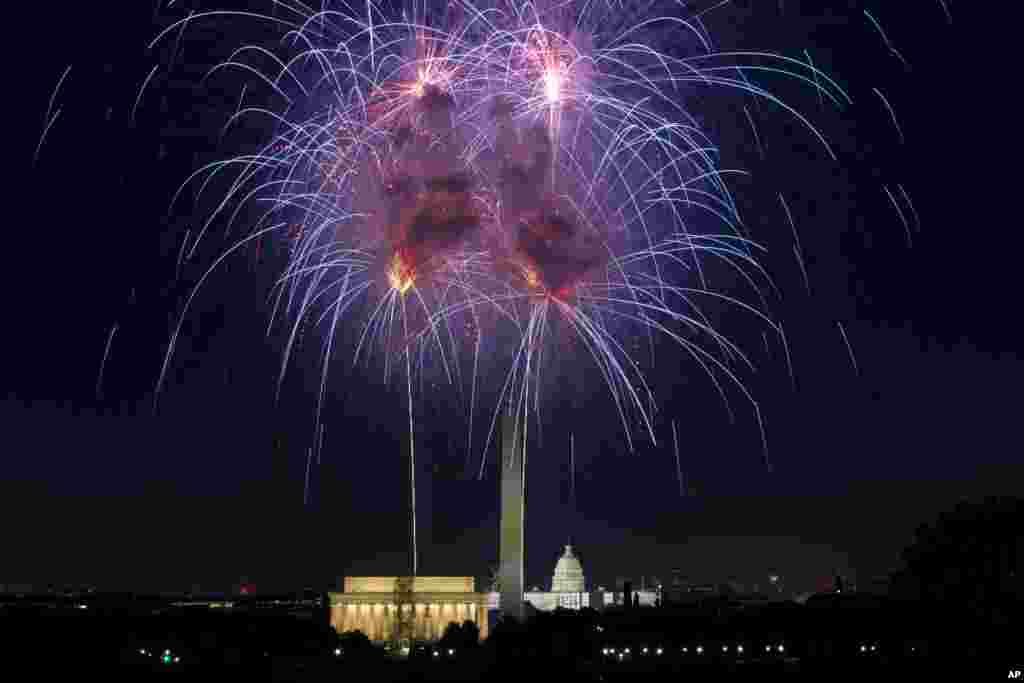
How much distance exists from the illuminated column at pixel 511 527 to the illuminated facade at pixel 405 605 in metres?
30.3

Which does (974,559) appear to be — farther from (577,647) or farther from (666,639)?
(577,647)

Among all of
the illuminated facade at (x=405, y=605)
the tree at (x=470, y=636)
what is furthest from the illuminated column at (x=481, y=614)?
the tree at (x=470, y=636)

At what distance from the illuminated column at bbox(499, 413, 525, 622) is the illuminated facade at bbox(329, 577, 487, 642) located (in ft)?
99.4

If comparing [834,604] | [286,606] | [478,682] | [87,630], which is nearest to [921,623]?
[834,604]

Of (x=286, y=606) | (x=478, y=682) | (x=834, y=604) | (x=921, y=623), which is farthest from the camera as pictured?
(x=286, y=606)

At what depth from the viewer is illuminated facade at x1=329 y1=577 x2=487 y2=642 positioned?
124 m

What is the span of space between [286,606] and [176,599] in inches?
1521

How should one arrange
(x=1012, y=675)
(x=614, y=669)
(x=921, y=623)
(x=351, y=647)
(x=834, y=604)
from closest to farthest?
(x=1012, y=675) → (x=614, y=669) → (x=921, y=623) → (x=351, y=647) → (x=834, y=604)

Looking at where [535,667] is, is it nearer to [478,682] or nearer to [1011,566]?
[478,682]

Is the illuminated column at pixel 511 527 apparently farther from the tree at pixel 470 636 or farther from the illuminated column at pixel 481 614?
the illuminated column at pixel 481 614

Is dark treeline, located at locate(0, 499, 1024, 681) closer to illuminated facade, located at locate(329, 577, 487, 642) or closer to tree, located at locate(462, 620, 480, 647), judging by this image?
tree, located at locate(462, 620, 480, 647)

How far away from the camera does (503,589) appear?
9344cm

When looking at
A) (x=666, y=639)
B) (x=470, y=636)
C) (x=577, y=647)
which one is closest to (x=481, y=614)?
(x=470, y=636)

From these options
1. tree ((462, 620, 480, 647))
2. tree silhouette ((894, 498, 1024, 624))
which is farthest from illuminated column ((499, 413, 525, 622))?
tree silhouette ((894, 498, 1024, 624))
